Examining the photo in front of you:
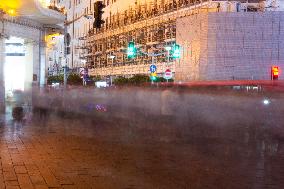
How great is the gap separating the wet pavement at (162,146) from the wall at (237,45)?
24.0 m

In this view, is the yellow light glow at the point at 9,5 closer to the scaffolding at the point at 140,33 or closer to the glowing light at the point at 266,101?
the glowing light at the point at 266,101

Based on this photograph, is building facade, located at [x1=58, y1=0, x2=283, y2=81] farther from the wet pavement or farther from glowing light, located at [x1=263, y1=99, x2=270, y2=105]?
glowing light, located at [x1=263, y1=99, x2=270, y2=105]

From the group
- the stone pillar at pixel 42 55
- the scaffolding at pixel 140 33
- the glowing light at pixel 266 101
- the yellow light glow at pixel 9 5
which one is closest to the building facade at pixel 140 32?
the scaffolding at pixel 140 33

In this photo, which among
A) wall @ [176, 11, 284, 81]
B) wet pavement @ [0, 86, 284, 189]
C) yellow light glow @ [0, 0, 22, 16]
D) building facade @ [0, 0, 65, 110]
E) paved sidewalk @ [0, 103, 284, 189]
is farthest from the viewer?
wall @ [176, 11, 284, 81]

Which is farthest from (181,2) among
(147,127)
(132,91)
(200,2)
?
(147,127)

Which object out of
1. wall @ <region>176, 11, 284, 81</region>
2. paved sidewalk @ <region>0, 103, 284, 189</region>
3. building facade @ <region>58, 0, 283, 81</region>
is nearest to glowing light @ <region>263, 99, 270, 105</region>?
paved sidewalk @ <region>0, 103, 284, 189</region>

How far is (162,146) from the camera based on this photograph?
1266cm

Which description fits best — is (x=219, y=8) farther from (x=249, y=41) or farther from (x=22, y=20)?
(x=22, y=20)

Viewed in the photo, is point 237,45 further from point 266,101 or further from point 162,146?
point 162,146

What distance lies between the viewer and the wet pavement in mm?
8297

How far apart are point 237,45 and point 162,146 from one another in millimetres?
35206

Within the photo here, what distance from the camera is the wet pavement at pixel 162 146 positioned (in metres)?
8.30

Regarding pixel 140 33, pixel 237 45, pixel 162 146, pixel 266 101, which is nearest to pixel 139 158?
pixel 162 146

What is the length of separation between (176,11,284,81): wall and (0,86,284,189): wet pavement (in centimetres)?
2401
